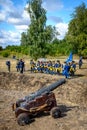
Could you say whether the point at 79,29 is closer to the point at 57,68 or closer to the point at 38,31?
the point at 38,31

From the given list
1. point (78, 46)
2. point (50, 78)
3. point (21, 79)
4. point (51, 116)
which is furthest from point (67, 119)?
point (78, 46)

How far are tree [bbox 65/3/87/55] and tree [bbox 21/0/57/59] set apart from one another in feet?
19.4

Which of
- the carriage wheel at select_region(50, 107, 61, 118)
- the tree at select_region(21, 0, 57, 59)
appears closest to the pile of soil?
the carriage wheel at select_region(50, 107, 61, 118)

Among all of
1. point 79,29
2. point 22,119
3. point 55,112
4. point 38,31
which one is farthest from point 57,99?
point 79,29

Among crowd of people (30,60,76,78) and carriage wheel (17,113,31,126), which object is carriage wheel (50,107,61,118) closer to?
carriage wheel (17,113,31,126)

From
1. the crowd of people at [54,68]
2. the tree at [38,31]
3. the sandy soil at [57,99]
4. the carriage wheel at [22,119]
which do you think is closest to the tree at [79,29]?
the tree at [38,31]

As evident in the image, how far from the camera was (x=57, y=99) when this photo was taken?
27125 mm

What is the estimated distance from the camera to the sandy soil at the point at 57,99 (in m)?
19.0

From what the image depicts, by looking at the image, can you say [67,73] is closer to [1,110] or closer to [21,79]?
[21,79]

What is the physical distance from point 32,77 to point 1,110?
1161 centimetres

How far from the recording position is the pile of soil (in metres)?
19.0

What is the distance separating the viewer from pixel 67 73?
33656 millimetres

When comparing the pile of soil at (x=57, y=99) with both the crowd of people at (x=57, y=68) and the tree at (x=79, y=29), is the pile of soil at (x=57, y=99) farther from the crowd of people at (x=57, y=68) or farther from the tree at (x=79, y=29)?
the tree at (x=79, y=29)

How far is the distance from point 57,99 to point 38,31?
732 inches
